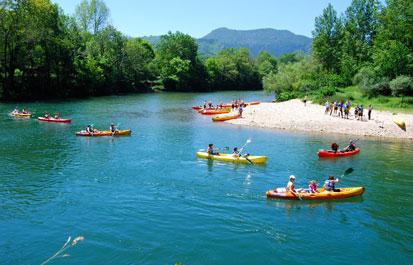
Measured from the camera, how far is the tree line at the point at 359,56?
184 ft

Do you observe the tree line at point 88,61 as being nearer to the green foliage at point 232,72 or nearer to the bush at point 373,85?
the green foliage at point 232,72

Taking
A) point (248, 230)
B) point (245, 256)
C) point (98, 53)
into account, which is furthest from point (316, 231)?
point (98, 53)

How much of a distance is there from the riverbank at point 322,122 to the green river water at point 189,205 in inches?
142

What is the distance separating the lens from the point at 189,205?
74.0 ft

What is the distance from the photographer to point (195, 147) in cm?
3622

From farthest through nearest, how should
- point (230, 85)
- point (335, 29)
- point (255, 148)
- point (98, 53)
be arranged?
point (230, 85) < point (98, 53) < point (335, 29) < point (255, 148)

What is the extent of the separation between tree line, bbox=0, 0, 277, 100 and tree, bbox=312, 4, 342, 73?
1543 inches

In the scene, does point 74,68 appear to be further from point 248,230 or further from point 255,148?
point 248,230

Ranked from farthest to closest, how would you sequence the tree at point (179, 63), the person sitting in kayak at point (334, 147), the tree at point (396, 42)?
1. the tree at point (179, 63)
2. the tree at point (396, 42)
3. the person sitting in kayak at point (334, 147)

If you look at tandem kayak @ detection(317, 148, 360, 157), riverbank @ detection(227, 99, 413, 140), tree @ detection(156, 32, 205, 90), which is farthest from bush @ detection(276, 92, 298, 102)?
tree @ detection(156, 32, 205, 90)

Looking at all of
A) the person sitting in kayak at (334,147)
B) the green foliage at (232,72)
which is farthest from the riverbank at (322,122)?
the green foliage at (232,72)

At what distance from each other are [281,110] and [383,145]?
17942 millimetres

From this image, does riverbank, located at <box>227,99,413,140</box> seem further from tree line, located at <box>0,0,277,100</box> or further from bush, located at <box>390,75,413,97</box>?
tree line, located at <box>0,0,277,100</box>

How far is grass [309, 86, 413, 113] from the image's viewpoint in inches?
1972
